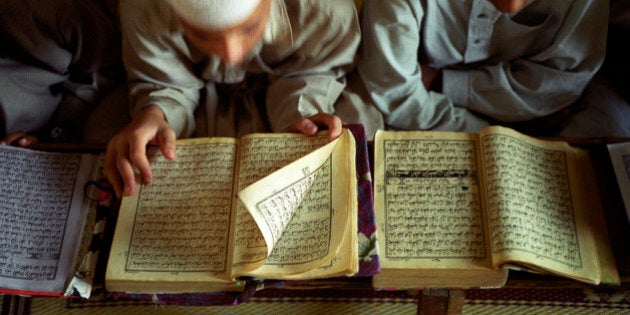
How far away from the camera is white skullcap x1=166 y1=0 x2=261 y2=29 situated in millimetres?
513

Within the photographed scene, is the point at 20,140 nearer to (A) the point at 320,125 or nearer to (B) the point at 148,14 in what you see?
(B) the point at 148,14

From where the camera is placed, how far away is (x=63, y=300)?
40.0 inches

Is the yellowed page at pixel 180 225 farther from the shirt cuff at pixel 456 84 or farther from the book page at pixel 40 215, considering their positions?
the shirt cuff at pixel 456 84

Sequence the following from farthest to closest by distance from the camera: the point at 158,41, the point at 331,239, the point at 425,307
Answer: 1. the point at 158,41
2. the point at 425,307
3. the point at 331,239

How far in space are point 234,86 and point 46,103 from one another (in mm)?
373

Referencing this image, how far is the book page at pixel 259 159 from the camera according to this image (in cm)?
58

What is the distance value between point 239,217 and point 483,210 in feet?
0.98

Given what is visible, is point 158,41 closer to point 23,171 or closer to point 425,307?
point 23,171

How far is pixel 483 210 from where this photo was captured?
619mm

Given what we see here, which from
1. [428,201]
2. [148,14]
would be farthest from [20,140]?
[428,201]

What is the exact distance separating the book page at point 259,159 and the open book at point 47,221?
190 millimetres

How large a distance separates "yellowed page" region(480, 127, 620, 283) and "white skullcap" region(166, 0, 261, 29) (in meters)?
0.34

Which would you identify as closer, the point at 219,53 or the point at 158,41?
the point at 219,53

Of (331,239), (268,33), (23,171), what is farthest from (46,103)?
(331,239)
